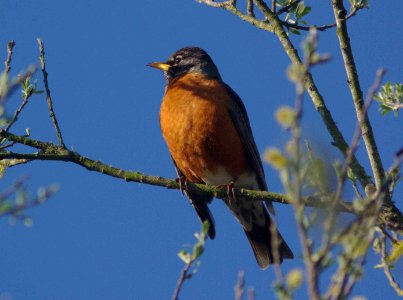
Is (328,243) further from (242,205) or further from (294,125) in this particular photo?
(242,205)

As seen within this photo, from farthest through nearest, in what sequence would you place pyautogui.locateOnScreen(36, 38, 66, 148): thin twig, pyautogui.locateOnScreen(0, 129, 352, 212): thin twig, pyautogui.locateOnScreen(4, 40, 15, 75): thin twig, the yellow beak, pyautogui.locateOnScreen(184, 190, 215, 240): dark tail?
the yellow beak
pyautogui.locateOnScreen(184, 190, 215, 240): dark tail
pyautogui.locateOnScreen(0, 129, 352, 212): thin twig
pyautogui.locateOnScreen(36, 38, 66, 148): thin twig
pyautogui.locateOnScreen(4, 40, 15, 75): thin twig

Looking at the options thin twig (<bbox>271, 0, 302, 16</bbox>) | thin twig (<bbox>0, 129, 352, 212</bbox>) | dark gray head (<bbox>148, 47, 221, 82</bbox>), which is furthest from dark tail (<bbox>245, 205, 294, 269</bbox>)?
thin twig (<bbox>271, 0, 302, 16</bbox>)

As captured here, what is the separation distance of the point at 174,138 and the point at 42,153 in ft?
5.98

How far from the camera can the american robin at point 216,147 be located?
5711 mm

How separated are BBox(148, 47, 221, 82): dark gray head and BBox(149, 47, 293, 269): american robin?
53cm

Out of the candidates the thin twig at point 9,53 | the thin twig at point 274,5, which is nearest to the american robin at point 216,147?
the thin twig at point 274,5

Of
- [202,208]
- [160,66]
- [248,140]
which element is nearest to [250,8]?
[248,140]

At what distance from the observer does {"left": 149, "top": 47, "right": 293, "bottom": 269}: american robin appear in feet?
18.7

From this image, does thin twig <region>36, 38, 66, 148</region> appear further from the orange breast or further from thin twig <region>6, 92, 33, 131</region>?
the orange breast

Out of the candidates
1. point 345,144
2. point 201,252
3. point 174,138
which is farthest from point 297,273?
point 174,138

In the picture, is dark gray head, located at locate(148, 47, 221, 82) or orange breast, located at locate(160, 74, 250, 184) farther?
dark gray head, located at locate(148, 47, 221, 82)

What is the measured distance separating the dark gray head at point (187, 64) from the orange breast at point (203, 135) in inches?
35.7

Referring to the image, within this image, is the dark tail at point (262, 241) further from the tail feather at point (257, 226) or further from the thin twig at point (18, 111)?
the thin twig at point (18, 111)

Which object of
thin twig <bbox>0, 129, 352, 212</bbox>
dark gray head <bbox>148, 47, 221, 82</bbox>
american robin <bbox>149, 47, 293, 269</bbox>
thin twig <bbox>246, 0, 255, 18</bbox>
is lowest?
thin twig <bbox>0, 129, 352, 212</bbox>
